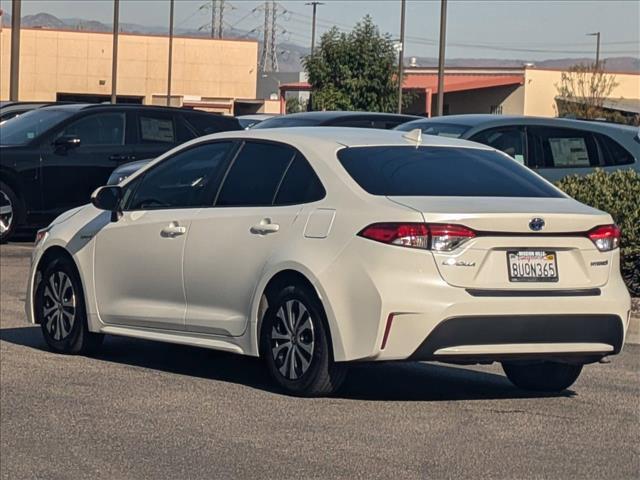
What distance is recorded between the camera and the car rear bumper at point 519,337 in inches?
306

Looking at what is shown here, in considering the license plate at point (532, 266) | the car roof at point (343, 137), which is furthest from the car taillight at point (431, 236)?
the car roof at point (343, 137)

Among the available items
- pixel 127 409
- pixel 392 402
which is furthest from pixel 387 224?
pixel 127 409

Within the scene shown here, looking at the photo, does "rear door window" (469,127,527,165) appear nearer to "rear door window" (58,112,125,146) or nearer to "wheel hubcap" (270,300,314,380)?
"rear door window" (58,112,125,146)

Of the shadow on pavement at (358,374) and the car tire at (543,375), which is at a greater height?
the car tire at (543,375)

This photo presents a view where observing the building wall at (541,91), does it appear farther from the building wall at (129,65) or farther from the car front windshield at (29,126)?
the car front windshield at (29,126)

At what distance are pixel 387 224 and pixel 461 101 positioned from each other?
59629 mm

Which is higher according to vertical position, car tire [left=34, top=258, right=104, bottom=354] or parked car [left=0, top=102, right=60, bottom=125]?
parked car [left=0, top=102, right=60, bottom=125]

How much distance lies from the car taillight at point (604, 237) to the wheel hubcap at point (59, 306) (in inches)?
148

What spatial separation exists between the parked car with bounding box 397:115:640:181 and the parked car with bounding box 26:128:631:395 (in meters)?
6.90

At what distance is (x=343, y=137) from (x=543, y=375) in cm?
195

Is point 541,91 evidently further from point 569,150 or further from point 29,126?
point 569,150

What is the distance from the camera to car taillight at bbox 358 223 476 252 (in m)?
7.76

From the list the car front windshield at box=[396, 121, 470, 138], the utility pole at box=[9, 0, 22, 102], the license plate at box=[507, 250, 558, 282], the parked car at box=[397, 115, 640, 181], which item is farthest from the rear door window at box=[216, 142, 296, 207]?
the utility pole at box=[9, 0, 22, 102]

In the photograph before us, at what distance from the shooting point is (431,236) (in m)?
7.76
